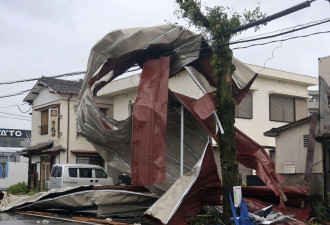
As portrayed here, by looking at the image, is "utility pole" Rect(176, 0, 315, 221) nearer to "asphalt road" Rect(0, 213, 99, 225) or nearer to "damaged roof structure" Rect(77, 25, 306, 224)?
"damaged roof structure" Rect(77, 25, 306, 224)

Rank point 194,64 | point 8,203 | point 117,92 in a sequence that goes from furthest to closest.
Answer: point 117,92
point 8,203
point 194,64

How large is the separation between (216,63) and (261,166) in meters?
3.19

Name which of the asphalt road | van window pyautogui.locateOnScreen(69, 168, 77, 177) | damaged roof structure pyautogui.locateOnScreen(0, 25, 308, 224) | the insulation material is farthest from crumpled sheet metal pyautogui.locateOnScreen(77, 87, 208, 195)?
van window pyautogui.locateOnScreen(69, 168, 77, 177)

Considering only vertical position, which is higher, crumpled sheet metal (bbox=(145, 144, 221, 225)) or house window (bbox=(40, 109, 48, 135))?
house window (bbox=(40, 109, 48, 135))

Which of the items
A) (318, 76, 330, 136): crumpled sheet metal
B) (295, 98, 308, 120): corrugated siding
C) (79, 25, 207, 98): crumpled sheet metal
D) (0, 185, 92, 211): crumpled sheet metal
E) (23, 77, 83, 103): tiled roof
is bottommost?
(0, 185, 92, 211): crumpled sheet metal

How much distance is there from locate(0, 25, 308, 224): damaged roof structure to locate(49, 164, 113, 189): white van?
32.1ft

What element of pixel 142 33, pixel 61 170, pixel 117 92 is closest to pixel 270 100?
pixel 117 92

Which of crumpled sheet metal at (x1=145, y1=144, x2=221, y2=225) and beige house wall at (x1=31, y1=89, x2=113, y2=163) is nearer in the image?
crumpled sheet metal at (x1=145, y1=144, x2=221, y2=225)

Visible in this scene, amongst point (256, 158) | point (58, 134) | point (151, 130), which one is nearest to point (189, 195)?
point (151, 130)

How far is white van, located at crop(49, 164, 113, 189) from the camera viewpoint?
24672mm

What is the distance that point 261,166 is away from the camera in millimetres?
12945

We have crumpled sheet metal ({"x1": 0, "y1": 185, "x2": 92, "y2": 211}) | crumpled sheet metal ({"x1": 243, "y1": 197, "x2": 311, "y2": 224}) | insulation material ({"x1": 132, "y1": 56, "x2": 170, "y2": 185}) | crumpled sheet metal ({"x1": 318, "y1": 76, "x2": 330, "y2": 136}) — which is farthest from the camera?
crumpled sheet metal ({"x1": 0, "y1": 185, "x2": 92, "y2": 211})

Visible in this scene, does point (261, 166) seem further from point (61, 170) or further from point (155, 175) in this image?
point (61, 170)

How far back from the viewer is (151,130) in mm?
12727
